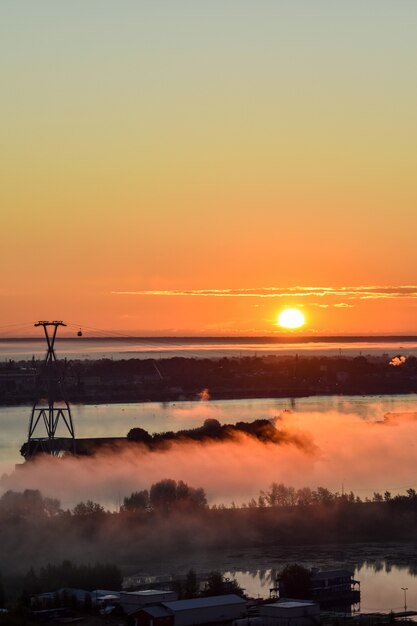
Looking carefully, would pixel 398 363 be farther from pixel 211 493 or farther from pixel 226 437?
pixel 211 493

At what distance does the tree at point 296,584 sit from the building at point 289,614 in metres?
2.10

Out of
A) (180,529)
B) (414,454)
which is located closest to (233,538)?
(180,529)

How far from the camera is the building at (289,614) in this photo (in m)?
19.4

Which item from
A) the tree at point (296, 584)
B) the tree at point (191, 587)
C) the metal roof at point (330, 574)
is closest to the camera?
the tree at point (191, 587)

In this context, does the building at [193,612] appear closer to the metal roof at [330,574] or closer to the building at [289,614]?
the building at [289,614]

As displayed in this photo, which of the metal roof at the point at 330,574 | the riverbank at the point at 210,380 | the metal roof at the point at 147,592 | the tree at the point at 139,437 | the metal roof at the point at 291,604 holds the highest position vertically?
the riverbank at the point at 210,380

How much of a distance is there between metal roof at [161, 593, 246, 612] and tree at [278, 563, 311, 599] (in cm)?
174

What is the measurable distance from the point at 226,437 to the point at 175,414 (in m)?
17.3

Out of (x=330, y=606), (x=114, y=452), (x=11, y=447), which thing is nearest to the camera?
(x=330, y=606)

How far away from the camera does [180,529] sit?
28.5 m

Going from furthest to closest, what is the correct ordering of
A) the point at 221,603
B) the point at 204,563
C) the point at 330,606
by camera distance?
the point at 204,563, the point at 330,606, the point at 221,603

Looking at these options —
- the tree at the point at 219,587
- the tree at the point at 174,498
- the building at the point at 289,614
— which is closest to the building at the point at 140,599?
the tree at the point at 219,587

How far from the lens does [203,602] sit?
66.4 feet

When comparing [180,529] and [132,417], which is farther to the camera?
[132,417]
